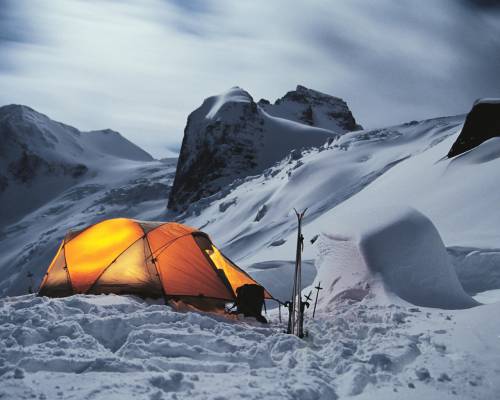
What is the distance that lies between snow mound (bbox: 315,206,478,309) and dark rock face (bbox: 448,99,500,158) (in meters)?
9.39

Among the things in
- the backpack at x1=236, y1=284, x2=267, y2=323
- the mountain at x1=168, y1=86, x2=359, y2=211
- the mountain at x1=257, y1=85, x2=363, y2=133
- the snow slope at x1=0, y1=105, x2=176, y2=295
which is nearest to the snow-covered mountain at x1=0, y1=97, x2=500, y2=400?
the backpack at x1=236, y1=284, x2=267, y2=323

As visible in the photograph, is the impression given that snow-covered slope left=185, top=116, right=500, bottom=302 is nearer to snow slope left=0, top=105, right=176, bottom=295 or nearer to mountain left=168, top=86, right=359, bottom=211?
mountain left=168, top=86, right=359, bottom=211

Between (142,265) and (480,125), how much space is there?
12.3 m

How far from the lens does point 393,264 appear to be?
632 centimetres

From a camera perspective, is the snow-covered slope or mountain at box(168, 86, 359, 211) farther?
mountain at box(168, 86, 359, 211)

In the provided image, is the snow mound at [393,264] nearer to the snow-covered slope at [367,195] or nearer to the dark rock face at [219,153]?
the snow-covered slope at [367,195]

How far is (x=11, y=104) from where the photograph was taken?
126688mm

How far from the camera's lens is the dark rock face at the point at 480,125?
14.7m

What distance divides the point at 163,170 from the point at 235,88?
2804 cm

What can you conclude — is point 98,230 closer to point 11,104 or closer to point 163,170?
point 163,170

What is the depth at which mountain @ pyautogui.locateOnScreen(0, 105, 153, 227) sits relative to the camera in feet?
332

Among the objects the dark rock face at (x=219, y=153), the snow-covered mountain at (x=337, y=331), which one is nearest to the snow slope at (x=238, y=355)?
the snow-covered mountain at (x=337, y=331)

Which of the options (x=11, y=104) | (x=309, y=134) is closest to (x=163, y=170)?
(x=309, y=134)

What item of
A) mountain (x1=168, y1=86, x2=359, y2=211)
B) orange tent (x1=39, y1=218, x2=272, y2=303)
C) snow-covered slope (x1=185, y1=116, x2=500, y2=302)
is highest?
mountain (x1=168, y1=86, x2=359, y2=211)
